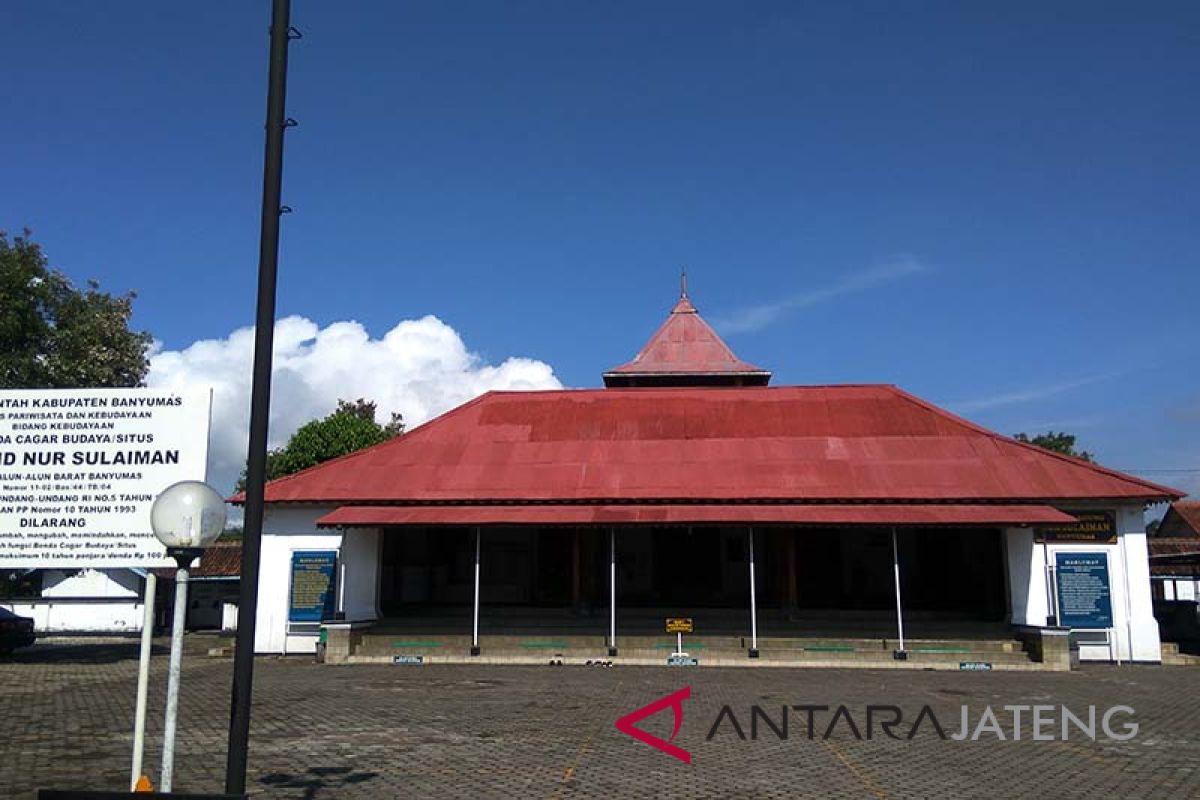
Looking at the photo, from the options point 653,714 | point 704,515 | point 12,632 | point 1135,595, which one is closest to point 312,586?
point 12,632

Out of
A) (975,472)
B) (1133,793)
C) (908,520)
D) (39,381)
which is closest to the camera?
(1133,793)

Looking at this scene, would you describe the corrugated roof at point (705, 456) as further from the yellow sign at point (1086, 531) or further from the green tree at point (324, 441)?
the green tree at point (324, 441)

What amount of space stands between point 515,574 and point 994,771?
1694cm

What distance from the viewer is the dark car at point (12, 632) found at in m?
20.4

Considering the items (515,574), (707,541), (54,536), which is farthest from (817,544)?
(54,536)

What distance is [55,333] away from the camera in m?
23.5

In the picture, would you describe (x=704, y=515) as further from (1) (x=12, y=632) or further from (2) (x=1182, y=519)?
(2) (x=1182, y=519)

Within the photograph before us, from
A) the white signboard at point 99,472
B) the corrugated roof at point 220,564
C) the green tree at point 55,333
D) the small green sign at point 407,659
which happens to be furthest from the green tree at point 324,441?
the white signboard at point 99,472

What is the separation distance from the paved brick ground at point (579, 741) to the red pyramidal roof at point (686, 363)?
54.7ft

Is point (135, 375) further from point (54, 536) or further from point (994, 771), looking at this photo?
point (994, 771)

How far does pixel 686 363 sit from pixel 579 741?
24.0m

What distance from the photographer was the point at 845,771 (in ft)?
28.0

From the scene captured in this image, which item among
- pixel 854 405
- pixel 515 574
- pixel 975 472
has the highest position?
pixel 854 405

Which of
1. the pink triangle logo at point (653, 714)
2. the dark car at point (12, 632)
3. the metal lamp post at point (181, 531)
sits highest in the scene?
the metal lamp post at point (181, 531)
